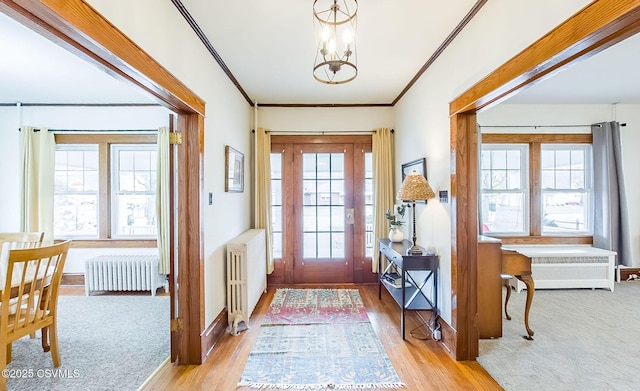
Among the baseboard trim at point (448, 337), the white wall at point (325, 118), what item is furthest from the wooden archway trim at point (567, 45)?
the white wall at point (325, 118)

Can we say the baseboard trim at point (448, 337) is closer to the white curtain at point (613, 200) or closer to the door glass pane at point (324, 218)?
the door glass pane at point (324, 218)

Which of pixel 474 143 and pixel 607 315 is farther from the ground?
pixel 474 143

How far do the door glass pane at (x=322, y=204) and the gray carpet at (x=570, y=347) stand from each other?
2293 millimetres

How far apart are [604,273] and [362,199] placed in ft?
11.5

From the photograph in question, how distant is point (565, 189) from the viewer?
4.58 metres

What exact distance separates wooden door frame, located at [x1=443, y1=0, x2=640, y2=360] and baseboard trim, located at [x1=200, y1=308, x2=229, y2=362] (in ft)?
6.96

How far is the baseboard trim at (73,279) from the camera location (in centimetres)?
429

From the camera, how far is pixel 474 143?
2381mm

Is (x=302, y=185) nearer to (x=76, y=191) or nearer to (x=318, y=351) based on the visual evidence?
(x=318, y=351)

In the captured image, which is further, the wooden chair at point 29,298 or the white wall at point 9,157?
the white wall at point 9,157

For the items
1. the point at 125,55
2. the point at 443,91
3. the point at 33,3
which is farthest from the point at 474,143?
the point at 33,3

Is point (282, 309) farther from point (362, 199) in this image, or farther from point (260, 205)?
point (362, 199)

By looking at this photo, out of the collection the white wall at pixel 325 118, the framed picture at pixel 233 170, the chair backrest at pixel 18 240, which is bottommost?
the chair backrest at pixel 18 240

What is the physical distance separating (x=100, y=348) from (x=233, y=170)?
2.08 meters
